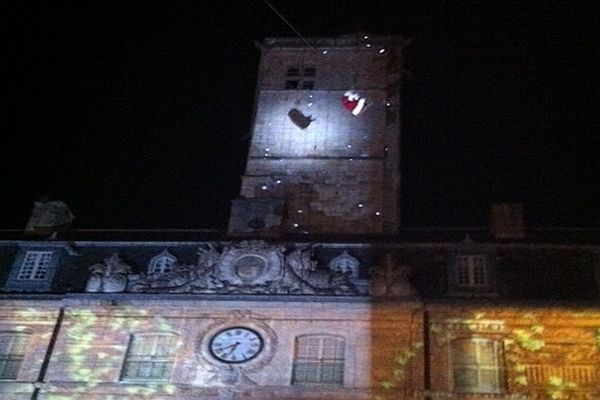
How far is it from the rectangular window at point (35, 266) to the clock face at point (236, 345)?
24.0 ft

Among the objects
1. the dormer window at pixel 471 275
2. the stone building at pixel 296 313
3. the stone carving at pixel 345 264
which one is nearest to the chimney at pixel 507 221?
the stone building at pixel 296 313

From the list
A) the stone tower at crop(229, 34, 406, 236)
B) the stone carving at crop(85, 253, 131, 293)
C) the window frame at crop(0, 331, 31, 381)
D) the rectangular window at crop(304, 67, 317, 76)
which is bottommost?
the window frame at crop(0, 331, 31, 381)

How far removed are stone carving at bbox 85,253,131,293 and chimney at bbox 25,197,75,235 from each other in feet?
15.7

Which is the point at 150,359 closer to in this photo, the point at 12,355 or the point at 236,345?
the point at 236,345

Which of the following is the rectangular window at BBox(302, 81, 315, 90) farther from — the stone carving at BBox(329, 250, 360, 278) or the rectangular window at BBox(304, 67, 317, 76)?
the stone carving at BBox(329, 250, 360, 278)

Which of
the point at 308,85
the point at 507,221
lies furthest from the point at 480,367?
the point at 308,85

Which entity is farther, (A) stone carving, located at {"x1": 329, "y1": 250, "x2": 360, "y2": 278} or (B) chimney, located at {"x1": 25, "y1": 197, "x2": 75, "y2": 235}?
(B) chimney, located at {"x1": 25, "y1": 197, "x2": 75, "y2": 235}

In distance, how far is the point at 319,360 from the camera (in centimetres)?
2423

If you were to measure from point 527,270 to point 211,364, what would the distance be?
10961 mm

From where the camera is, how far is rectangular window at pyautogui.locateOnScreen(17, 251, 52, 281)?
27609 mm

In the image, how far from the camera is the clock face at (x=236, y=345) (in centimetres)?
2442

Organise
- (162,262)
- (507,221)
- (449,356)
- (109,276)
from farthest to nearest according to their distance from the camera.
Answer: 1. (507,221)
2. (162,262)
3. (109,276)
4. (449,356)

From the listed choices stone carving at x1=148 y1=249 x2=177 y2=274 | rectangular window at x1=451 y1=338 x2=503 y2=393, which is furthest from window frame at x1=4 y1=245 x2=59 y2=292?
rectangular window at x1=451 y1=338 x2=503 y2=393

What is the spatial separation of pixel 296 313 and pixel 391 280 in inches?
132
